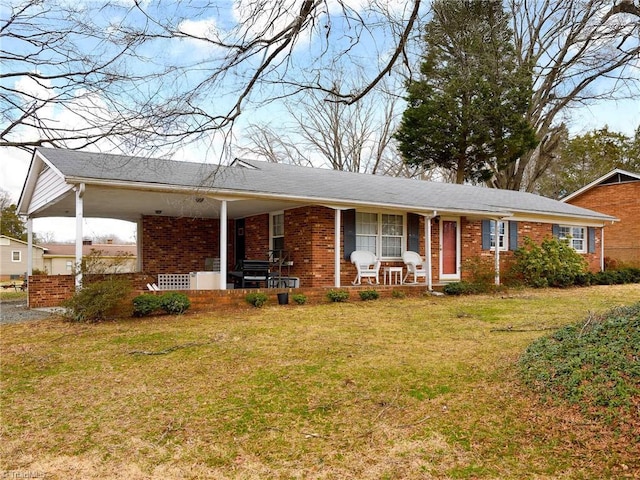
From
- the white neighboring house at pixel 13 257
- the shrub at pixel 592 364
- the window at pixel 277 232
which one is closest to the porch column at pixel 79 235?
the window at pixel 277 232

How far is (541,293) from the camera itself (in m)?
14.6

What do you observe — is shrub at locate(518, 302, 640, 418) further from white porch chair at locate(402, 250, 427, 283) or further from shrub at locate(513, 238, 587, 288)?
shrub at locate(513, 238, 587, 288)

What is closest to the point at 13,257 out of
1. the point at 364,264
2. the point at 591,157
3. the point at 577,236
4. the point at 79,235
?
the point at 79,235

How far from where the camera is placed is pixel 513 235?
1766 centimetres

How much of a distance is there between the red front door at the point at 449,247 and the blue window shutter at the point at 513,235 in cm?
241

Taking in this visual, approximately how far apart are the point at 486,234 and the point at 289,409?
46.0 feet

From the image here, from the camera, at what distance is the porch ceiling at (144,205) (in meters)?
11.0

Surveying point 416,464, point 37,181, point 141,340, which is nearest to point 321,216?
point 141,340

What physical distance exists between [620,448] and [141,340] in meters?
6.34

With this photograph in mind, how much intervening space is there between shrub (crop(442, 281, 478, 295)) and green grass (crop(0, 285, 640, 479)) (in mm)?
5839

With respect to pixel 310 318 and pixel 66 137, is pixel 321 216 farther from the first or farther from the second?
pixel 66 137

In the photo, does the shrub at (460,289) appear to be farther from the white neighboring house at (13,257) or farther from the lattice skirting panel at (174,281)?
the white neighboring house at (13,257)

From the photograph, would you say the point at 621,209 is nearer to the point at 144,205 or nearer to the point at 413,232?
the point at 413,232

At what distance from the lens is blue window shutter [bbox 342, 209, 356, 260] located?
546 inches
